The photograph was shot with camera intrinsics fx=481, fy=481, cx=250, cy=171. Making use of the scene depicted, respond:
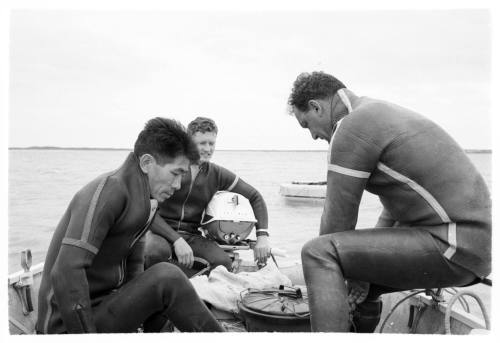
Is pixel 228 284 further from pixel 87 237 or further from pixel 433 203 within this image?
pixel 433 203

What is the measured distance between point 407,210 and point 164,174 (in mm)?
1146

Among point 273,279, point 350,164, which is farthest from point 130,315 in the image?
point 273,279

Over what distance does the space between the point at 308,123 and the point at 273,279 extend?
1.47 meters

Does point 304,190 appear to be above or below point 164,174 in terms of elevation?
below

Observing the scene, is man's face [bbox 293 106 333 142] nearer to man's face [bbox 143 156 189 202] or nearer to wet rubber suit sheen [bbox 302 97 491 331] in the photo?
wet rubber suit sheen [bbox 302 97 491 331]

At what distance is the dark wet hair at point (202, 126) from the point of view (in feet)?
13.0

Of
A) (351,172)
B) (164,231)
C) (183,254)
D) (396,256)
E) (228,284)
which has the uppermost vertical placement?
(351,172)

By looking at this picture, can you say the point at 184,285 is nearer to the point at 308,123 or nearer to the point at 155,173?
the point at 155,173

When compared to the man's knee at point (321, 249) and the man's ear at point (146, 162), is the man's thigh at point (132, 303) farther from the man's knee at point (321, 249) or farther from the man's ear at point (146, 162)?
the man's knee at point (321, 249)

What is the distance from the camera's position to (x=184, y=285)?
2.24 meters

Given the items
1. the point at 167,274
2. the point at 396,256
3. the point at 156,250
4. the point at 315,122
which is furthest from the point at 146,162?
the point at 156,250

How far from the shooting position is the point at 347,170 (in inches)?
83.6

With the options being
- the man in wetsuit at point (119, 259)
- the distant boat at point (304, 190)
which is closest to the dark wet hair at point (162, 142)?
the man in wetsuit at point (119, 259)

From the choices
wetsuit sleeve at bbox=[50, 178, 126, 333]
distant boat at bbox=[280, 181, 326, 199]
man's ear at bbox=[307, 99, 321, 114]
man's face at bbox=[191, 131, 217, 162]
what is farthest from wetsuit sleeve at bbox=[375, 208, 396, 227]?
distant boat at bbox=[280, 181, 326, 199]
